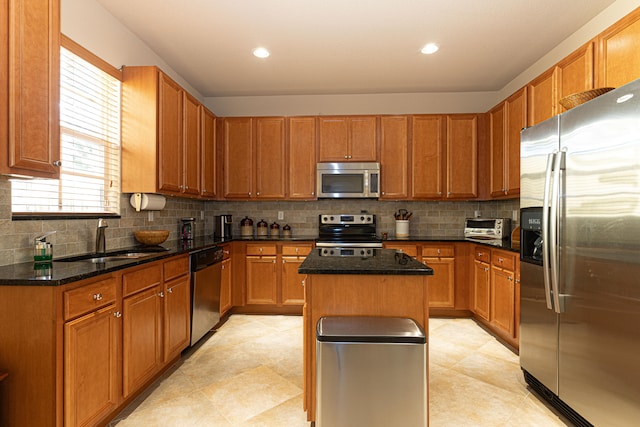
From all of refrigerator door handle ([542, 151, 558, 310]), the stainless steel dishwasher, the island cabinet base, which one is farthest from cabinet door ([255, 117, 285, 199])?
refrigerator door handle ([542, 151, 558, 310])

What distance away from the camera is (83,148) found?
8.62 ft

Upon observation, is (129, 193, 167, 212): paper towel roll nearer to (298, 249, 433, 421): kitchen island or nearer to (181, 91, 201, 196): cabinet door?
(181, 91, 201, 196): cabinet door

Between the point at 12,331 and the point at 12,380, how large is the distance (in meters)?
0.22

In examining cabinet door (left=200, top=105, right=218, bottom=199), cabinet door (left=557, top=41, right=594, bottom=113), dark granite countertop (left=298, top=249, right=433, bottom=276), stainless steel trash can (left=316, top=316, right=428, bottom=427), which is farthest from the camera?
cabinet door (left=200, top=105, right=218, bottom=199)

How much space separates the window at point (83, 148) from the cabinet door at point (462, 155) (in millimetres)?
3624

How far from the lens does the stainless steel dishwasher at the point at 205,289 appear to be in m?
3.08

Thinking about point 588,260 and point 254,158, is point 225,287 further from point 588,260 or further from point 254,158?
point 588,260

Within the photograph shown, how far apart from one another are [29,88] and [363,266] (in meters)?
1.91

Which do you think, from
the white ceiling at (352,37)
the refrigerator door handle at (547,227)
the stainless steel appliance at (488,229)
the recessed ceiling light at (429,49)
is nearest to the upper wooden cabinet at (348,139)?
the white ceiling at (352,37)

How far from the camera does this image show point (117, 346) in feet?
6.68

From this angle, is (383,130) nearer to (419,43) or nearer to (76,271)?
(419,43)

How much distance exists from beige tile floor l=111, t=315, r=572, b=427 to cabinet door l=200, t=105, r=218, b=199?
170cm

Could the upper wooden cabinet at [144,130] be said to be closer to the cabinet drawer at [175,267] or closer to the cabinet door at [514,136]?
the cabinet drawer at [175,267]

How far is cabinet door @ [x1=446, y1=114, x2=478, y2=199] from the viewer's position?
14.2 ft
